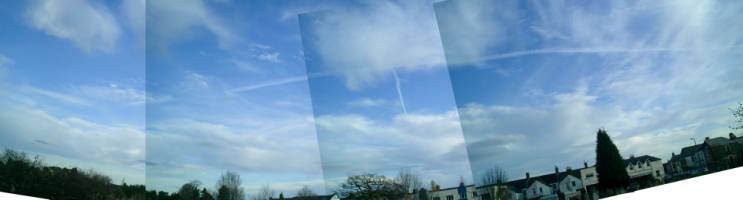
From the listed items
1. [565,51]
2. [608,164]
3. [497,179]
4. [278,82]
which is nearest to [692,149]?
[608,164]

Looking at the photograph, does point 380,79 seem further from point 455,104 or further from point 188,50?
point 188,50

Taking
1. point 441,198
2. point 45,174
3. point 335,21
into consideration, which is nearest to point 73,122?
point 45,174

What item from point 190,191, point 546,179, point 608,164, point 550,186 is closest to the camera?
point 608,164

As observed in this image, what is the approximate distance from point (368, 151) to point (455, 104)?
132 cm

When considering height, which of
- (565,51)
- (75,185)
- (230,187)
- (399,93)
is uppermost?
(565,51)

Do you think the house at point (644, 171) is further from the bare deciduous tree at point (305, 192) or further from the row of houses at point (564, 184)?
the bare deciduous tree at point (305, 192)

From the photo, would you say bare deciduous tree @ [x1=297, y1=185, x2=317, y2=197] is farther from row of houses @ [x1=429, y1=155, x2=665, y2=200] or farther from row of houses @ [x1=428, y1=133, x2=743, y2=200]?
row of houses @ [x1=429, y1=155, x2=665, y2=200]

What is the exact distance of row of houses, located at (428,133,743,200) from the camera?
536 centimetres

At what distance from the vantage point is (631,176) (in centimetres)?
558

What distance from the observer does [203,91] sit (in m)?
6.52

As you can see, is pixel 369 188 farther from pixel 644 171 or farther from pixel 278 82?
pixel 644 171

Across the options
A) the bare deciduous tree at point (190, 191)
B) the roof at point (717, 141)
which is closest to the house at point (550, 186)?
the roof at point (717, 141)

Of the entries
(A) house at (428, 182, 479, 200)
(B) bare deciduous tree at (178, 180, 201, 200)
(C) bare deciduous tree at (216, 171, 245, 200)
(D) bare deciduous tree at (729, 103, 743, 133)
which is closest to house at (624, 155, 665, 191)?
(D) bare deciduous tree at (729, 103, 743, 133)

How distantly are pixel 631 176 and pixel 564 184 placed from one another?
71cm
